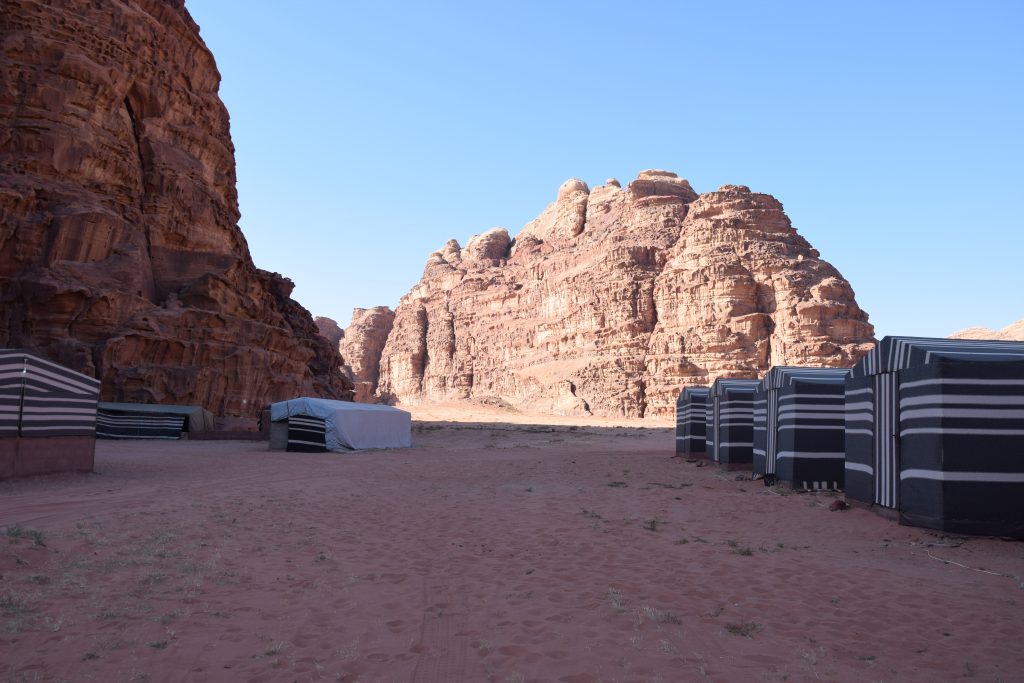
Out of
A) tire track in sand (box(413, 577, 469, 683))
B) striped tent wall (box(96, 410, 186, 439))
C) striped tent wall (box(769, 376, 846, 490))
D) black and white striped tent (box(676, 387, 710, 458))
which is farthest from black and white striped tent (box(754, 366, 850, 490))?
striped tent wall (box(96, 410, 186, 439))

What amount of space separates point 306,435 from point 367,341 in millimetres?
107982

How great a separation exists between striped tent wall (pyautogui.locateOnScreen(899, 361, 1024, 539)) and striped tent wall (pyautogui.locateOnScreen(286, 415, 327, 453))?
21.2 m

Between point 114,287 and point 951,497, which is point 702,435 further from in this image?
point 114,287

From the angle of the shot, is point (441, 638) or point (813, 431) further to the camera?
point (813, 431)

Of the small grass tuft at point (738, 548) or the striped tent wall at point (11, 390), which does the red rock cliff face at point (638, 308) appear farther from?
the striped tent wall at point (11, 390)

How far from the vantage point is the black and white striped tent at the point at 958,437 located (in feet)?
29.1

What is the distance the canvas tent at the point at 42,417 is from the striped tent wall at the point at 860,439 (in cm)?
1586

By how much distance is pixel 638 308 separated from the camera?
7919cm

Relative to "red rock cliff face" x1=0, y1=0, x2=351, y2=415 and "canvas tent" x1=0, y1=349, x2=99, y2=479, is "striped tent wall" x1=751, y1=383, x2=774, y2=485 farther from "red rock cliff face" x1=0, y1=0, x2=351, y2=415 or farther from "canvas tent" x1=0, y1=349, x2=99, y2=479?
"red rock cliff face" x1=0, y1=0, x2=351, y2=415

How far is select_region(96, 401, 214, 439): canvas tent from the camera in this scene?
29141mm

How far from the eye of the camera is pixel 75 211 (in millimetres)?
33281

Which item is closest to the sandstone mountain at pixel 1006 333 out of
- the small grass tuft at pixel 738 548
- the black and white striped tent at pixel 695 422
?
the black and white striped tent at pixel 695 422

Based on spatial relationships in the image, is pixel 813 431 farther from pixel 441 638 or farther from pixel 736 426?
pixel 441 638

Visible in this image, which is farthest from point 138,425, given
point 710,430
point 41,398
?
point 710,430
